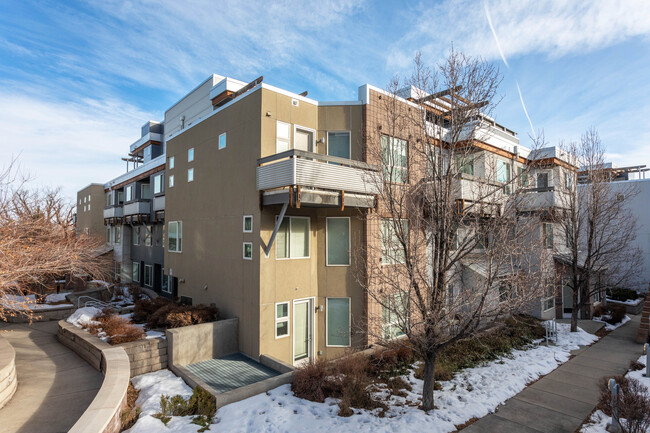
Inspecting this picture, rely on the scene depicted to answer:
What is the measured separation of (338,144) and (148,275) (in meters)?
18.7

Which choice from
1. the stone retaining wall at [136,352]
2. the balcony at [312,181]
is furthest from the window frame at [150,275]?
the balcony at [312,181]

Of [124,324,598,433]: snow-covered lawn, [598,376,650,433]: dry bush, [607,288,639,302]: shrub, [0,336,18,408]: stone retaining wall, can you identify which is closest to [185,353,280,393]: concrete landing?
[124,324,598,433]: snow-covered lawn

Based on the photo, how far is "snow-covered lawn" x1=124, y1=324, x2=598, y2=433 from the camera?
7254 millimetres

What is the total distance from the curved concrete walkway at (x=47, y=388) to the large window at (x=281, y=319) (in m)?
5.12

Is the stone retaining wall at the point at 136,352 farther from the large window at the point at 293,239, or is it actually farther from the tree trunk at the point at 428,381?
the tree trunk at the point at 428,381

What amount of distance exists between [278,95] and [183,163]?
7308mm

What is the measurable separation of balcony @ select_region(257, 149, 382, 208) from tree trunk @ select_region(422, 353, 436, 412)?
462 centimetres

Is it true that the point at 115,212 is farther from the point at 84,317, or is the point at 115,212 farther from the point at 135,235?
the point at 84,317

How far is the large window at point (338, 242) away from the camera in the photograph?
40.3 ft

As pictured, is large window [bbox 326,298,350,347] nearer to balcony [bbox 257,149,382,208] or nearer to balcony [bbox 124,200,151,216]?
balcony [bbox 257,149,382,208]

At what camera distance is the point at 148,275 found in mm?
24109

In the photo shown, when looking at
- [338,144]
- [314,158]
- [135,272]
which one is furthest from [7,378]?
[135,272]

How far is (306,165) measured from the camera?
997cm

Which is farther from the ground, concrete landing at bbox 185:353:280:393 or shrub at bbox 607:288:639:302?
concrete landing at bbox 185:353:280:393
